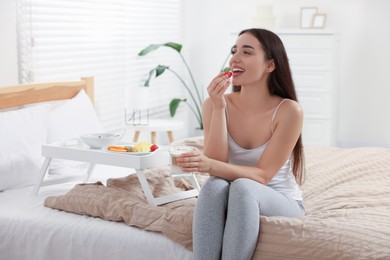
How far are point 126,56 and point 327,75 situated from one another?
1.68 m

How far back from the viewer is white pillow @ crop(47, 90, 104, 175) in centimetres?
341

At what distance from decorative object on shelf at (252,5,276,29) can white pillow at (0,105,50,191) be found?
3154mm

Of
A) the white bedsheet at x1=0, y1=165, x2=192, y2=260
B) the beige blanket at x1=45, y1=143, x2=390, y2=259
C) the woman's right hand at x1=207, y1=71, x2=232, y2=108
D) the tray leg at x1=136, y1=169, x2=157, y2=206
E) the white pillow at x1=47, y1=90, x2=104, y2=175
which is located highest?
the woman's right hand at x1=207, y1=71, x2=232, y2=108

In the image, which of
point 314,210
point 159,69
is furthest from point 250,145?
point 159,69

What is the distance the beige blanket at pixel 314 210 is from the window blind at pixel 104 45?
1.35 m

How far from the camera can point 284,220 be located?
229 centimetres

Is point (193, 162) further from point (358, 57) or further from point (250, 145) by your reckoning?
point (358, 57)

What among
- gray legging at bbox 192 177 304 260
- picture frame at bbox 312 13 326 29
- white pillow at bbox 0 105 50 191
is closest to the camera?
gray legging at bbox 192 177 304 260

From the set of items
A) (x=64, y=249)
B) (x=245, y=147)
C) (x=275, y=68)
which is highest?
(x=275, y=68)

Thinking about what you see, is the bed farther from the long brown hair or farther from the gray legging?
the long brown hair

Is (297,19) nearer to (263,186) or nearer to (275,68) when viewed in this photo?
(275,68)

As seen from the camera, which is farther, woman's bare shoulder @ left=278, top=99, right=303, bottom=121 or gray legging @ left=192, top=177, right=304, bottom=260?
woman's bare shoulder @ left=278, top=99, right=303, bottom=121

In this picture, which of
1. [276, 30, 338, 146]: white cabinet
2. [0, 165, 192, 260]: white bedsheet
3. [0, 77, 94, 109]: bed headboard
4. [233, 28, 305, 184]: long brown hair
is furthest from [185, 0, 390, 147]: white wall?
[0, 165, 192, 260]: white bedsheet

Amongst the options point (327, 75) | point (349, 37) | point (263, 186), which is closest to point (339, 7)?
point (349, 37)
